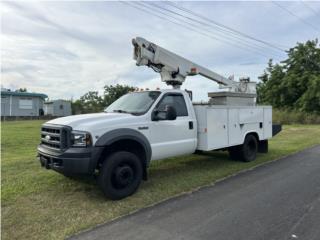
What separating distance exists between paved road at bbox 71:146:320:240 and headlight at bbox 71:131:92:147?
1.42m

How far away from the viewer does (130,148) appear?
6.09 meters

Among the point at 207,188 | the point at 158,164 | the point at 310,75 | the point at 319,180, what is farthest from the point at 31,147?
the point at 310,75

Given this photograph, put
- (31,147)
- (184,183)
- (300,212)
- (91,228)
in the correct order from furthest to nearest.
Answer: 1. (31,147)
2. (184,183)
3. (300,212)
4. (91,228)

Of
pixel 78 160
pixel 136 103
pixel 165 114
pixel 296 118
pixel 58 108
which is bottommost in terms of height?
pixel 78 160

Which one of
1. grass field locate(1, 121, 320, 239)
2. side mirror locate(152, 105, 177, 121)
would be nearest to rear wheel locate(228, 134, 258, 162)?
grass field locate(1, 121, 320, 239)

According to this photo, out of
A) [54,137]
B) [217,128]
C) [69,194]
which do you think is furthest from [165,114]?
[69,194]

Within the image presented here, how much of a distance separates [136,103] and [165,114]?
773mm

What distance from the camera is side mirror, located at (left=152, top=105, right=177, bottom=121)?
6.30 m

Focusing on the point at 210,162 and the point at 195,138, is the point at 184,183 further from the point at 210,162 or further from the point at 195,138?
the point at 210,162

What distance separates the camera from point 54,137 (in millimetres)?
5684

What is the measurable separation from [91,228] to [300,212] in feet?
10.4

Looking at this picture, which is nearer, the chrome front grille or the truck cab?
the truck cab

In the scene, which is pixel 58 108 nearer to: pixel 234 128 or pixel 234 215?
pixel 234 128

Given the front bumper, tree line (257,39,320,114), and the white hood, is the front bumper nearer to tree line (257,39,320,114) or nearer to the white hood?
the white hood
